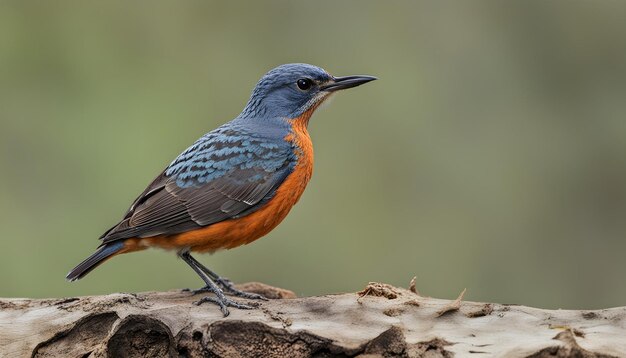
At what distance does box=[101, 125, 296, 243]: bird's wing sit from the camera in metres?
8.44

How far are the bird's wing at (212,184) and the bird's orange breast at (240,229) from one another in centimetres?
6

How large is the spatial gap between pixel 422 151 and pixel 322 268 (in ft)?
6.91

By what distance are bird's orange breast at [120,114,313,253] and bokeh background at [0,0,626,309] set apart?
129 inches

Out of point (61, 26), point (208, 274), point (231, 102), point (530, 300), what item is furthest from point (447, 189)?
point (61, 26)

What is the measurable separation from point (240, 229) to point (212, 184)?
48cm

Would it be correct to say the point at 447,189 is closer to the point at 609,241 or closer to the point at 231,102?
the point at 609,241

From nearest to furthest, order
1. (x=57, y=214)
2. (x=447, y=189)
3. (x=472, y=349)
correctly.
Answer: (x=472, y=349) < (x=57, y=214) < (x=447, y=189)

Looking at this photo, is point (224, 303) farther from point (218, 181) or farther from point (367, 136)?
point (367, 136)

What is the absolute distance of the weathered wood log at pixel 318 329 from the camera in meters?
6.75

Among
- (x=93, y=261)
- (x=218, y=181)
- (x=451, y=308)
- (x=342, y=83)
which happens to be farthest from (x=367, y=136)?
(x=451, y=308)

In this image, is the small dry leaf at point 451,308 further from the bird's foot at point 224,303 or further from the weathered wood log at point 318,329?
the bird's foot at point 224,303

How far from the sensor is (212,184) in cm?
873

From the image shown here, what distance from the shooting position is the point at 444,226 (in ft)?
41.7

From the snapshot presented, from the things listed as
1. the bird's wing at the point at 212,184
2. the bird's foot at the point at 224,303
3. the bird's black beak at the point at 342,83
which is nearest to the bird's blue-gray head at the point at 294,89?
the bird's black beak at the point at 342,83
